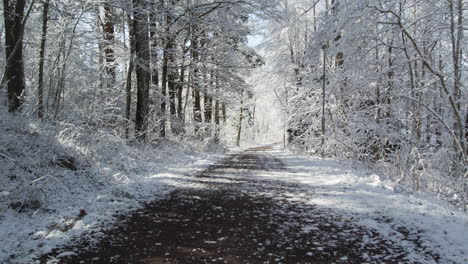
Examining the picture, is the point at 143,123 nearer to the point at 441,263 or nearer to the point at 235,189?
the point at 235,189

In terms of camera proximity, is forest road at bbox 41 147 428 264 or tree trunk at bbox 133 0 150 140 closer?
forest road at bbox 41 147 428 264

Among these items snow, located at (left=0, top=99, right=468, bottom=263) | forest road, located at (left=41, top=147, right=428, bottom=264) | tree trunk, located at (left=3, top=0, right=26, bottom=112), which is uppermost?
tree trunk, located at (left=3, top=0, right=26, bottom=112)

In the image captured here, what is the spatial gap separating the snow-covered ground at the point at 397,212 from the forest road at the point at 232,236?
0.26 metres

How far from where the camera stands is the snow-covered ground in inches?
142

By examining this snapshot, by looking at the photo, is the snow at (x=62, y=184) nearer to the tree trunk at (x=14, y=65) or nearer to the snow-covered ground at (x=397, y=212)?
the tree trunk at (x=14, y=65)

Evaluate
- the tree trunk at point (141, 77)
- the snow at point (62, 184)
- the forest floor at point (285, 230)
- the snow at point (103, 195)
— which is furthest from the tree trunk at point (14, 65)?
the forest floor at point (285, 230)

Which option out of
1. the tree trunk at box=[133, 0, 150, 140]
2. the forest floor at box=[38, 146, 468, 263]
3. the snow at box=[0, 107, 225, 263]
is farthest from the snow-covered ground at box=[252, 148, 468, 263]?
the tree trunk at box=[133, 0, 150, 140]

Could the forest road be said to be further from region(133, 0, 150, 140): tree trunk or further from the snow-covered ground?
region(133, 0, 150, 140): tree trunk

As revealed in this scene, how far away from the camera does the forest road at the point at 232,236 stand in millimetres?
3338

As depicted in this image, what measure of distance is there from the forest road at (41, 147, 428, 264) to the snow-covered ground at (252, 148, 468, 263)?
10.4 inches

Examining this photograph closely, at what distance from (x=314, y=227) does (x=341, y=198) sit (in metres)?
1.95

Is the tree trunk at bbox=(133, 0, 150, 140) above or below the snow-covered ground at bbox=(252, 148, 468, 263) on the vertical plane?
above

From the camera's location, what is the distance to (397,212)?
492cm

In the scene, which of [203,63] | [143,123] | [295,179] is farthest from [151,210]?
[203,63]
